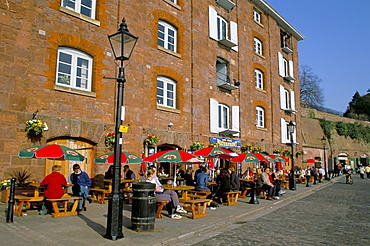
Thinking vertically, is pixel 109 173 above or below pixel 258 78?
below

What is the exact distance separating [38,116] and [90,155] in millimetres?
2808

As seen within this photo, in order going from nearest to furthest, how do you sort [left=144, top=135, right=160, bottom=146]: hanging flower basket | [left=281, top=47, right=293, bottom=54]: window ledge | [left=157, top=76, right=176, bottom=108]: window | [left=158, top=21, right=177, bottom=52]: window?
[left=144, top=135, right=160, bottom=146]: hanging flower basket, [left=157, top=76, right=176, bottom=108]: window, [left=158, top=21, right=177, bottom=52]: window, [left=281, top=47, right=293, bottom=54]: window ledge

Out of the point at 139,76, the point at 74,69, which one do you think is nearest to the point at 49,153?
the point at 74,69

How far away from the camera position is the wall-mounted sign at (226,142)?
1894cm

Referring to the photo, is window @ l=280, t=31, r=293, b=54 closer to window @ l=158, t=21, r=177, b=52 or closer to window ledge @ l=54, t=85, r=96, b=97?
window @ l=158, t=21, r=177, b=52

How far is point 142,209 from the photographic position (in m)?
7.13

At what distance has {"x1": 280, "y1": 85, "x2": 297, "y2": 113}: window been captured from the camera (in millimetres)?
27969

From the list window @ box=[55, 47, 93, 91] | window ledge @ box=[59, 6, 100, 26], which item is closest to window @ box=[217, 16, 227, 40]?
window ledge @ box=[59, 6, 100, 26]

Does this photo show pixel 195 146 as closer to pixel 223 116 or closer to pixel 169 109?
pixel 169 109

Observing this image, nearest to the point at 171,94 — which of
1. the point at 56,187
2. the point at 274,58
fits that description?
the point at 56,187

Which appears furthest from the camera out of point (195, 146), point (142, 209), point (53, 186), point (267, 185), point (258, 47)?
point (258, 47)

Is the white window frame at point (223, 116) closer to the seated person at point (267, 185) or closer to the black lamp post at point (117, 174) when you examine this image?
the seated person at point (267, 185)

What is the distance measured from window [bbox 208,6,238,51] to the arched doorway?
11481mm

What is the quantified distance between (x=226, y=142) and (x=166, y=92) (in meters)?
5.87
